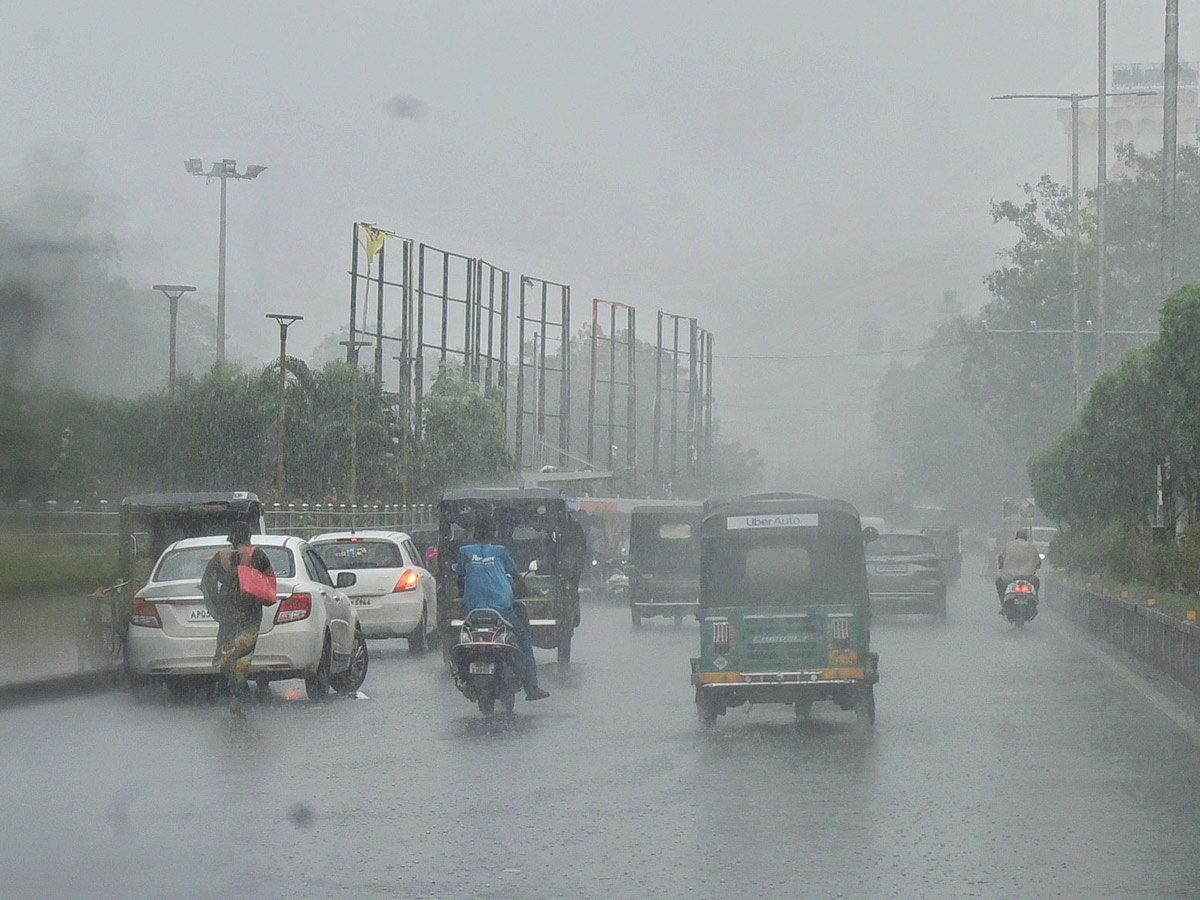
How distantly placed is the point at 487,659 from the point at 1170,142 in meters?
19.0

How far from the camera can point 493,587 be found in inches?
677

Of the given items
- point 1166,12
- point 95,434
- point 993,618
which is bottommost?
point 993,618

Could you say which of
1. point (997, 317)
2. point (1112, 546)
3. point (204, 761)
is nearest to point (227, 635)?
point (204, 761)

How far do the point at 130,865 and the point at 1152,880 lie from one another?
4.43 meters

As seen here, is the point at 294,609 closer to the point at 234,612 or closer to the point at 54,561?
the point at 234,612

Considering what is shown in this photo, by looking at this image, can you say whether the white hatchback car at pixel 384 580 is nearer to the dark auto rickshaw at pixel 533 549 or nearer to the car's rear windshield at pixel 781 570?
the dark auto rickshaw at pixel 533 549

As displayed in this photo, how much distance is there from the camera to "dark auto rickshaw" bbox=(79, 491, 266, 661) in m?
21.6

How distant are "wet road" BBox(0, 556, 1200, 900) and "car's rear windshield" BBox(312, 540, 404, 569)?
735cm

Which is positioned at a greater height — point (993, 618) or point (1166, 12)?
point (1166, 12)

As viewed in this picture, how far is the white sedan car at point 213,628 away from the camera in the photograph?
60.7 feet

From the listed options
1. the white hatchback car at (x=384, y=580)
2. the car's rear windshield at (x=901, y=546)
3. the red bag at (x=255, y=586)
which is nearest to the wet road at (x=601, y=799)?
the red bag at (x=255, y=586)

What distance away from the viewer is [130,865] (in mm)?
9242

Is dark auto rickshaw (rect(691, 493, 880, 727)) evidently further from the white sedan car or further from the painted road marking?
the white sedan car

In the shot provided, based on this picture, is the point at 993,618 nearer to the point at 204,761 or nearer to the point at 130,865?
the point at 204,761
